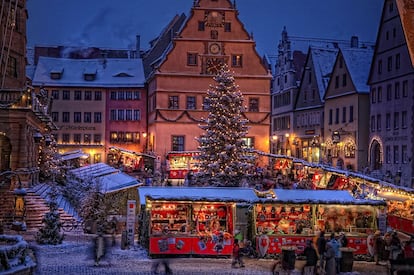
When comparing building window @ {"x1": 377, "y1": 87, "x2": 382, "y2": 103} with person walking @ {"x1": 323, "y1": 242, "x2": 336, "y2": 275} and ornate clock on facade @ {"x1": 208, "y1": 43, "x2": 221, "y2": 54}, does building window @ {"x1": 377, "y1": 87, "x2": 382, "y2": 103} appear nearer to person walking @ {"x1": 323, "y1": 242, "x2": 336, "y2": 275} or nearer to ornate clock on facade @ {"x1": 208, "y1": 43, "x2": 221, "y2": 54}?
ornate clock on facade @ {"x1": 208, "y1": 43, "x2": 221, "y2": 54}

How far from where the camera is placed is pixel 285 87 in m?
76.3

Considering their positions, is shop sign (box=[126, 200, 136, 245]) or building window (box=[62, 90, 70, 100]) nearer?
shop sign (box=[126, 200, 136, 245])

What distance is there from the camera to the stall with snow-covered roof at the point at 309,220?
1027 inches

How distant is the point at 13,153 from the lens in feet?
114

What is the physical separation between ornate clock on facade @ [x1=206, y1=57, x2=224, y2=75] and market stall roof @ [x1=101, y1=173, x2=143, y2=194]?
2183cm

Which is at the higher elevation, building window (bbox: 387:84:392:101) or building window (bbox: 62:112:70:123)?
building window (bbox: 387:84:392:101)

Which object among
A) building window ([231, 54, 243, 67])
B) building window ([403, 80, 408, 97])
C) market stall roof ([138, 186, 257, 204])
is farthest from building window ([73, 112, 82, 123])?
market stall roof ([138, 186, 257, 204])

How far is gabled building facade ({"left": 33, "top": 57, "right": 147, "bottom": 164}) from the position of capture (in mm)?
67875

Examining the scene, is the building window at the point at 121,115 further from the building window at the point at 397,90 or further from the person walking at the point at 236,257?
the person walking at the point at 236,257

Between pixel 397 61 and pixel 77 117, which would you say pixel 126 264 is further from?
pixel 77 117

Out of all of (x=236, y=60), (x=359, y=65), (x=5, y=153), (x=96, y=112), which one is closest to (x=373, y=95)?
(x=359, y=65)

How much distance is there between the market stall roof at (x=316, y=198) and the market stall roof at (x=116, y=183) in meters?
8.25

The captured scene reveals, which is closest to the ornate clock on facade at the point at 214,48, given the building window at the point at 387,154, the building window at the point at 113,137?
the building window at the point at 113,137

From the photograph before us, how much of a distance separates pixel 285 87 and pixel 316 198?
4937 cm
